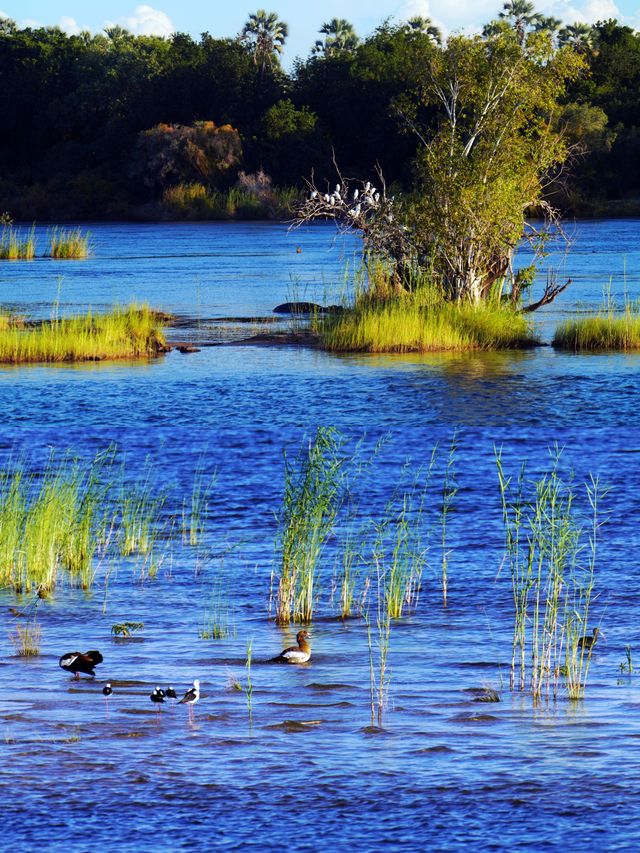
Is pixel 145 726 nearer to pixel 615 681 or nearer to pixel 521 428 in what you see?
pixel 615 681

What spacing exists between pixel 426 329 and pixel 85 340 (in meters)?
6.56

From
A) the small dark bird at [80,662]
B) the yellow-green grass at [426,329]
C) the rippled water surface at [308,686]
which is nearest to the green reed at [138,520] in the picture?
the rippled water surface at [308,686]

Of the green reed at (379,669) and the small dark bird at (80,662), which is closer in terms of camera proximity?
the green reed at (379,669)

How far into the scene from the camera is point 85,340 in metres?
27.5

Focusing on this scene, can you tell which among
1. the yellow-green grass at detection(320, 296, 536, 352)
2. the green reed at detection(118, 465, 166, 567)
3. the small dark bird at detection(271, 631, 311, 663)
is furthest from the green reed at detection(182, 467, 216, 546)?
the yellow-green grass at detection(320, 296, 536, 352)

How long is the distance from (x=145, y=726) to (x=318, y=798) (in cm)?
137

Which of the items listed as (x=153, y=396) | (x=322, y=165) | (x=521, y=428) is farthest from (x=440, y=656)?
(x=322, y=165)

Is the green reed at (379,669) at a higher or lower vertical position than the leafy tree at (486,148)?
lower

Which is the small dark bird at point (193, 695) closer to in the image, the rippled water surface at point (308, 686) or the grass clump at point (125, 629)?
the rippled water surface at point (308, 686)

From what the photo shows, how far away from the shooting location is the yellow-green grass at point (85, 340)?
88.6ft

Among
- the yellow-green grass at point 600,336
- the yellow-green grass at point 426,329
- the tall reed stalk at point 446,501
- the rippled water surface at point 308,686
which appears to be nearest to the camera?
the rippled water surface at point 308,686

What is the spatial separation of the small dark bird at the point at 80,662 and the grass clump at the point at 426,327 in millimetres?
19700

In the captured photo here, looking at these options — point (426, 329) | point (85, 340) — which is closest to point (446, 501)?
point (426, 329)

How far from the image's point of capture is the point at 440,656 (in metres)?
9.16
